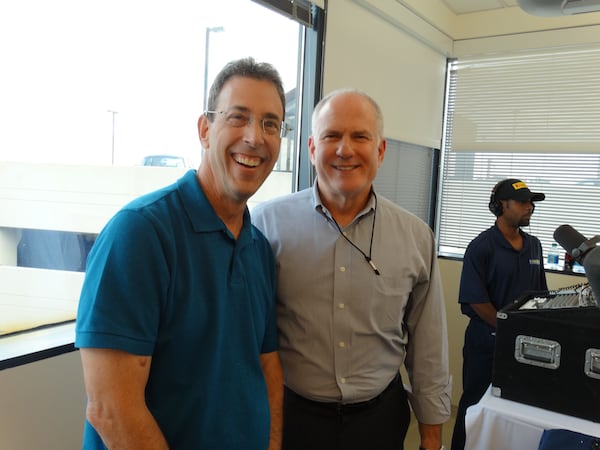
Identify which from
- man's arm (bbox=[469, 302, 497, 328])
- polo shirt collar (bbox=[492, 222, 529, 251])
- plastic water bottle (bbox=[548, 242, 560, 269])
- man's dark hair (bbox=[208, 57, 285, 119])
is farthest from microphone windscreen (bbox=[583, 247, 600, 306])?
plastic water bottle (bbox=[548, 242, 560, 269])

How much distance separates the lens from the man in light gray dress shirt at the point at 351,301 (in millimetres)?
1443

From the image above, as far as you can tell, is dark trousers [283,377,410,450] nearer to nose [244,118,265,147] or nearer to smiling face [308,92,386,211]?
smiling face [308,92,386,211]

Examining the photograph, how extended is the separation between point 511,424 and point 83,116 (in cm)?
173

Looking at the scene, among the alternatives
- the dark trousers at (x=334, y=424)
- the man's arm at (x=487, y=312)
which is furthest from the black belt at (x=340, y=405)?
the man's arm at (x=487, y=312)

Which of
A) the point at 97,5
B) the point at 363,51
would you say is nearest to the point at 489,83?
the point at 363,51

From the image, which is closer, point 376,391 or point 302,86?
point 376,391

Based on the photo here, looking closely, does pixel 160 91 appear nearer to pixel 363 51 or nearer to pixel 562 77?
pixel 363 51

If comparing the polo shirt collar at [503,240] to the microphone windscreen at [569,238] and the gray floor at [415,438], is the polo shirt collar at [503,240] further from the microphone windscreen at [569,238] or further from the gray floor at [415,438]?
the microphone windscreen at [569,238]

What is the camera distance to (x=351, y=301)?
147 cm

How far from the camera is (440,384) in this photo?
1573 mm

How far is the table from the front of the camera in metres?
1.40

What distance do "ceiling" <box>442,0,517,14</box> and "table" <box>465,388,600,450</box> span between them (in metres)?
3.10

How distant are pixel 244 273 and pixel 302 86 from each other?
1.67 m

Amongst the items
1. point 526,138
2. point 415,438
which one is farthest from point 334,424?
point 526,138
